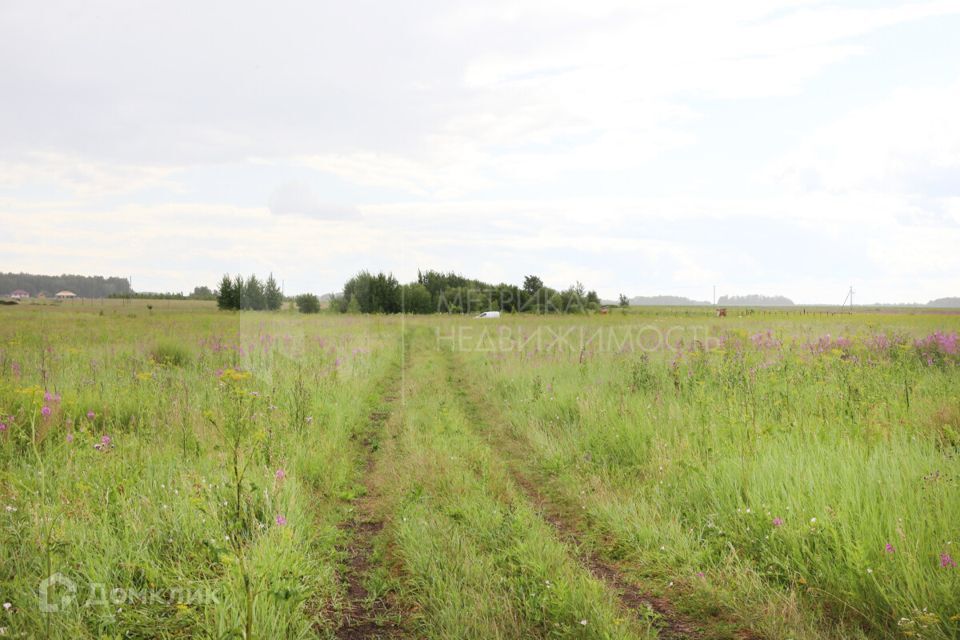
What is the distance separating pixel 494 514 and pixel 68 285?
512 ft

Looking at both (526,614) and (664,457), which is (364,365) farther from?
(526,614)

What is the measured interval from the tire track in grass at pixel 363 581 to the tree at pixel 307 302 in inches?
514

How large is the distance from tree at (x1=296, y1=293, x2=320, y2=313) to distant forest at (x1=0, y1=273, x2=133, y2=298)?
108 meters

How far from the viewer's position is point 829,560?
3.60m

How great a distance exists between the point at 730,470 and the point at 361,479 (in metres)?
4.14

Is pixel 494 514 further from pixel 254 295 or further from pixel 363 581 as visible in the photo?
pixel 254 295

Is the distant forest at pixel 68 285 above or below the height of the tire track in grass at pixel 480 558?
above

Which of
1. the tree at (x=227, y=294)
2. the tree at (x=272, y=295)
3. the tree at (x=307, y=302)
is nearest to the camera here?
the tree at (x=272, y=295)

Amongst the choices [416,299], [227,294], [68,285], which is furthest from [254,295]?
[68,285]

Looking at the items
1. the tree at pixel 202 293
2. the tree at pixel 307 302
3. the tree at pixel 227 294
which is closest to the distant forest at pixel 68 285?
the tree at pixel 202 293

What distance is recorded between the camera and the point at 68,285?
12412cm

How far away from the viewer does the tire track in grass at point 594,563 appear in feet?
11.1

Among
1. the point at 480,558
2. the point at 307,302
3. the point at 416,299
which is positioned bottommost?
the point at 480,558

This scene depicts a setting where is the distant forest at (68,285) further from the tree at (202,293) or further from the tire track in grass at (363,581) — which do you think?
the tire track in grass at (363,581)
